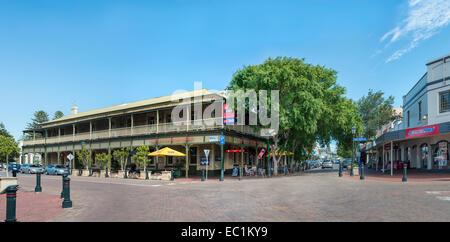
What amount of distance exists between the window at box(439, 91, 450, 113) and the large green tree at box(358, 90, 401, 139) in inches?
909

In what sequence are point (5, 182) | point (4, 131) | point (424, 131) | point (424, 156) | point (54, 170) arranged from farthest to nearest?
point (4, 131)
point (54, 170)
point (424, 156)
point (424, 131)
point (5, 182)

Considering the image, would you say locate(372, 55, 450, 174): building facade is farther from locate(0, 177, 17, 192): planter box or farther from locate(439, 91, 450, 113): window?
locate(0, 177, 17, 192): planter box

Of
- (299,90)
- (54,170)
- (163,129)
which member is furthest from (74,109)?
(299,90)

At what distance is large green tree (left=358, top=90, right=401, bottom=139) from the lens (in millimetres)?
47562

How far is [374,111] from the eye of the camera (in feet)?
159

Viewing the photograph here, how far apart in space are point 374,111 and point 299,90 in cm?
2846

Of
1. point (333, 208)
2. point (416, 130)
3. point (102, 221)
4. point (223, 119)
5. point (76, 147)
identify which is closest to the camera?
point (102, 221)

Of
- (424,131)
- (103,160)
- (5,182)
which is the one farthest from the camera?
(103,160)

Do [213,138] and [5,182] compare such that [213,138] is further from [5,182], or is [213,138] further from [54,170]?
[54,170]

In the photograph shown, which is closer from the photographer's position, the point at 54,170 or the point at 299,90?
the point at 299,90
